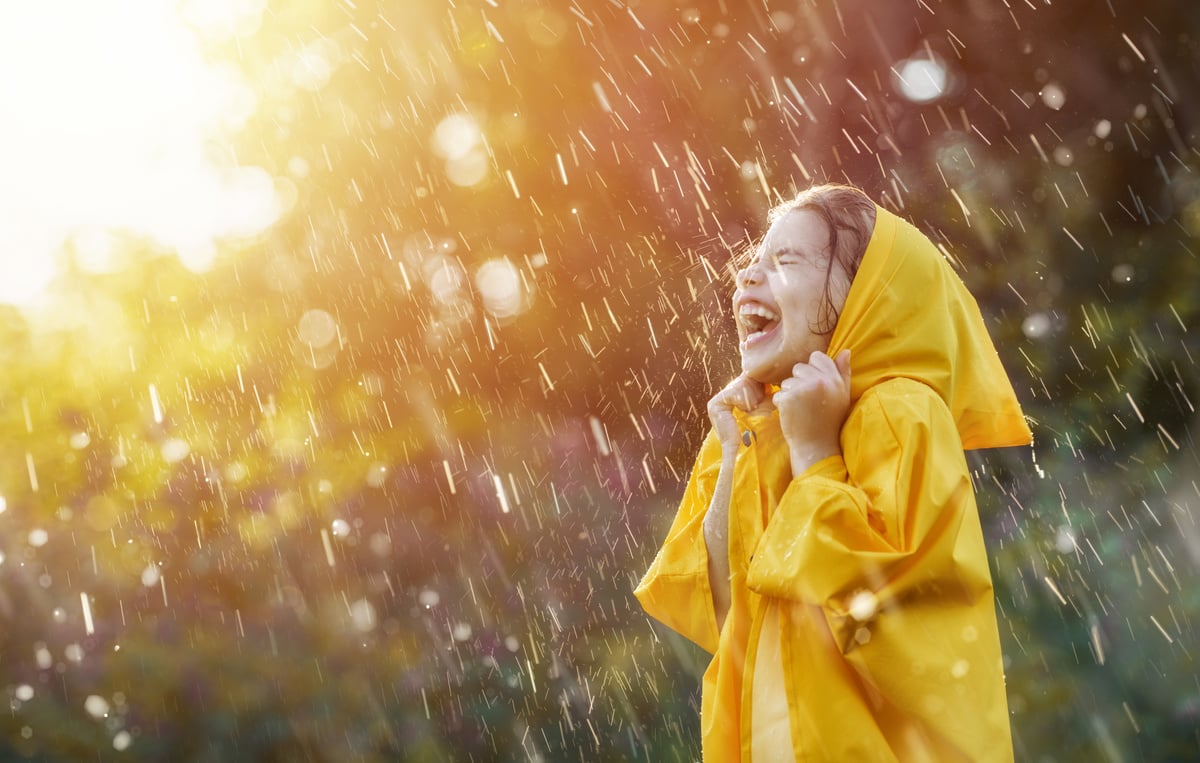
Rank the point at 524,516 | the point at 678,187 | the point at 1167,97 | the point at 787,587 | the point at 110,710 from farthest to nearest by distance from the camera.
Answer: the point at 110,710
the point at 524,516
the point at 678,187
the point at 1167,97
the point at 787,587

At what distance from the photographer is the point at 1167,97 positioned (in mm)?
5168

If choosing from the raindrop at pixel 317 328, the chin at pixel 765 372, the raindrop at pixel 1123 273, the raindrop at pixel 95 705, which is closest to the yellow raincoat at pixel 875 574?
the chin at pixel 765 372

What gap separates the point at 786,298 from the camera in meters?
1.94

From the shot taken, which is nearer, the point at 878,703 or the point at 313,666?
the point at 878,703

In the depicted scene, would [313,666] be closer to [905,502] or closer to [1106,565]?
[1106,565]

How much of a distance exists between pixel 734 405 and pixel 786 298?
28 centimetres

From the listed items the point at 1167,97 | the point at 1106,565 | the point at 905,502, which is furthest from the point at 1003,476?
the point at 905,502

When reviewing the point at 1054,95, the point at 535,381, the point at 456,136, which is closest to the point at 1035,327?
the point at 1054,95

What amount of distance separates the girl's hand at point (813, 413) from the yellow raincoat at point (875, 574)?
0.03m

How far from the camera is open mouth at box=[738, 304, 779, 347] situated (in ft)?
6.48

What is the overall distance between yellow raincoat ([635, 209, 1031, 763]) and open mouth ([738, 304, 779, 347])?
141mm

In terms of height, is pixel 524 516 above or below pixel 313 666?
above

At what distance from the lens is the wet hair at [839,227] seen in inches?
76.7

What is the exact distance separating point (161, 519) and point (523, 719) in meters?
3.27
